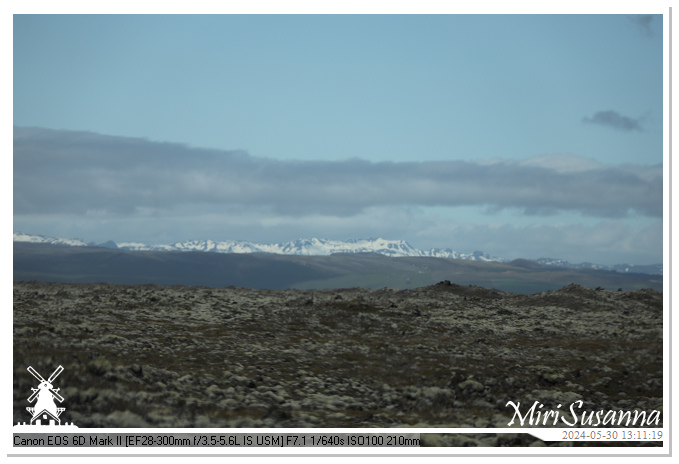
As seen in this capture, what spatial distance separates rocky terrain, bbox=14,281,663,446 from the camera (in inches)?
582

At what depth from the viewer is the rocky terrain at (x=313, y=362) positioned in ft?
48.5

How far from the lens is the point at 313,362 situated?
21.7 meters

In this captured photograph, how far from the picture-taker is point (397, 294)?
55750mm

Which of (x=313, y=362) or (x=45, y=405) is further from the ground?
(x=45, y=405)

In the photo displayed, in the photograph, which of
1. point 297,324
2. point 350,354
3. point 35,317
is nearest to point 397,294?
point 297,324
